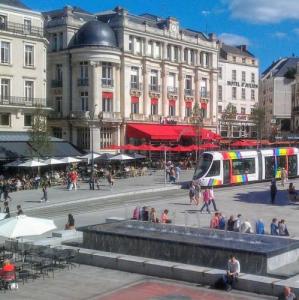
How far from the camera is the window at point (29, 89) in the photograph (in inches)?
2115

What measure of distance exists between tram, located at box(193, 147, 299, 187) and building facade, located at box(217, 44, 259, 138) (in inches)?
1215

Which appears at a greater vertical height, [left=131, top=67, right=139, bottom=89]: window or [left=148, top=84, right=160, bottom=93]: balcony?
[left=131, top=67, right=139, bottom=89]: window

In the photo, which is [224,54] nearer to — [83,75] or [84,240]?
[83,75]

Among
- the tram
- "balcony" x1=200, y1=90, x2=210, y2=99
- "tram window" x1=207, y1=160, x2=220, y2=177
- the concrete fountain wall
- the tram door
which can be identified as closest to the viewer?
the concrete fountain wall

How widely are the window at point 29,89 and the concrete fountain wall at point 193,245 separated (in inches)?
1261

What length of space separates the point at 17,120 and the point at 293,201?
25.6m

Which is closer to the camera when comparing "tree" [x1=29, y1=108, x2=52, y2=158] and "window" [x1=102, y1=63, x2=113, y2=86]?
"tree" [x1=29, y1=108, x2=52, y2=158]

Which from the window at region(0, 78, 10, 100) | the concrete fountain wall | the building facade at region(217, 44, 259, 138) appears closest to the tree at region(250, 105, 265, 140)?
the building facade at region(217, 44, 259, 138)

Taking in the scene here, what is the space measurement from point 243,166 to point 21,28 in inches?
873

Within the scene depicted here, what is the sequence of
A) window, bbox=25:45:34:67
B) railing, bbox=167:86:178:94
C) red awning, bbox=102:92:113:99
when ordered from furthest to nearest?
1. railing, bbox=167:86:178:94
2. red awning, bbox=102:92:113:99
3. window, bbox=25:45:34:67

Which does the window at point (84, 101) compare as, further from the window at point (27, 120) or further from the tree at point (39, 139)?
the tree at point (39, 139)

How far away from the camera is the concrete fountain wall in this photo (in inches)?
748

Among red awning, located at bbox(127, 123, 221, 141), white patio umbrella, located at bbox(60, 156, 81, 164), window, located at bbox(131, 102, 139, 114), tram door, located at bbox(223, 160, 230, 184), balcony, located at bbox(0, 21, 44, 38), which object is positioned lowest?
tram door, located at bbox(223, 160, 230, 184)

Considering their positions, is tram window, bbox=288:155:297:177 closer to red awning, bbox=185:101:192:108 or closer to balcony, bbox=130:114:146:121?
balcony, bbox=130:114:146:121
